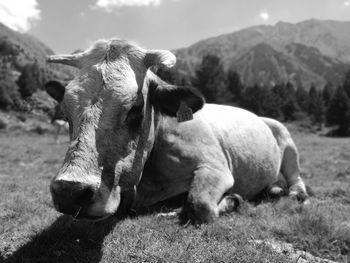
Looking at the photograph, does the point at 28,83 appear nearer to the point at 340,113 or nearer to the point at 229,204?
the point at 229,204

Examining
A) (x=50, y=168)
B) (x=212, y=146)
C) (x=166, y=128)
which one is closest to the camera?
(x=166, y=128)

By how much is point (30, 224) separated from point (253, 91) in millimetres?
88864

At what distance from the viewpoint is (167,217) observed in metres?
4.96

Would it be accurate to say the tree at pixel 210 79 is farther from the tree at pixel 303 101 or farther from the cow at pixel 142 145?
the cow at pixel 142 145

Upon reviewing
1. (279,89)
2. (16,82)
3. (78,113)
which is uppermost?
(78,113)

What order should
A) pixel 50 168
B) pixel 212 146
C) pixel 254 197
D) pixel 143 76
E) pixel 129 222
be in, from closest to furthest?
pixel 143 76 < pixel 129 222 < pixel 212 146 < pixel 254 197 < pixel 50 168

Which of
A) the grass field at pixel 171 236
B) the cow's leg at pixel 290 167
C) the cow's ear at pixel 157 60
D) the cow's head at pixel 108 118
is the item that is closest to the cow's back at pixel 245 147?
the cow's leg at pixel 290 167

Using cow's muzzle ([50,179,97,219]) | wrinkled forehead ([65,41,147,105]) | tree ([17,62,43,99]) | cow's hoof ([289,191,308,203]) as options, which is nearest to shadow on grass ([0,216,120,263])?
cow's muzzle ([50,179,97,219])

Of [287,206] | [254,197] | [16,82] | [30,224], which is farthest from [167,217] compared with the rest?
[16,82]

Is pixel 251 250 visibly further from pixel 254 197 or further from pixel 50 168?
pixel 50 168

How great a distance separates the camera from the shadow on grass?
3.58 metres

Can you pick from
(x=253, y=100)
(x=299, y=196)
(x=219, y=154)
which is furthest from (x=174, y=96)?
(x=253, y=100)

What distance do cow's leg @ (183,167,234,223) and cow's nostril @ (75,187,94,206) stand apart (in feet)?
6.02

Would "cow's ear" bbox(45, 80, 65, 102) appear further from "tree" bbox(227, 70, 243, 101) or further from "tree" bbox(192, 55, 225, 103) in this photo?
"tree" bbox(227, 70, 243, 101)
